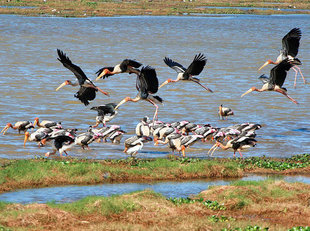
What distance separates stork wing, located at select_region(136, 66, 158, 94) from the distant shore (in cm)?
4745

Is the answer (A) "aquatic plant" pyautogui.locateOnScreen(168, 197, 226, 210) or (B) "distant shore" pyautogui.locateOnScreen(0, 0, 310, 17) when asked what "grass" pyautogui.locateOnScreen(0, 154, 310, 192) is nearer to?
(A) "aquatic plant" pyautogui.locateOnScreen(168, 197, 226, 210)

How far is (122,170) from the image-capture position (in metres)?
13.8

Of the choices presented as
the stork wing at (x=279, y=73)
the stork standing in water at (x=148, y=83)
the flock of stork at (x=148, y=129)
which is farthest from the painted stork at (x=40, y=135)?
the stork wing at (x=279, y=73)

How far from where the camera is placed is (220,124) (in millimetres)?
21031

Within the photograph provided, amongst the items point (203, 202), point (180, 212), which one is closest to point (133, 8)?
point (203, 202)

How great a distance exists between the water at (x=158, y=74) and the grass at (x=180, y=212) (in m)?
4.82

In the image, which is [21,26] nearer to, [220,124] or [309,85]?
[309,85]

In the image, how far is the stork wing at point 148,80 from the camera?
18.0m

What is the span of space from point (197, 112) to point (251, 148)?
5395 mm

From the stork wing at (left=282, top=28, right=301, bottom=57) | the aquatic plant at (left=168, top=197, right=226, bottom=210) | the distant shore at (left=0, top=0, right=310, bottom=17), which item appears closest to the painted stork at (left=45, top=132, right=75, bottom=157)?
the aquatic plant at (left=168, top=197, right=226, bottom=210)

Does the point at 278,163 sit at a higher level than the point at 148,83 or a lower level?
lower

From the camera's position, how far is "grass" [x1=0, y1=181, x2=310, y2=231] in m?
9.98

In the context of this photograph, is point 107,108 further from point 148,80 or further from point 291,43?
point 291,43

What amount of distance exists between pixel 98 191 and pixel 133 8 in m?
64.3
